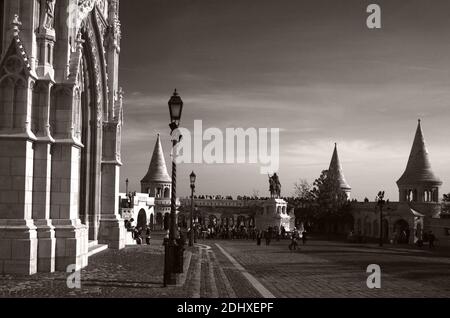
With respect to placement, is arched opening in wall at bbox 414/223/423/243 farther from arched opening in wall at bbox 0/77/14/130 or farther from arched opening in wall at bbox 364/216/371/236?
arched opening in wall at bbox 0/77/14/130

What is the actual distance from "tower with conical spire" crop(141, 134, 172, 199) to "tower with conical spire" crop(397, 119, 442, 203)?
34280 mm

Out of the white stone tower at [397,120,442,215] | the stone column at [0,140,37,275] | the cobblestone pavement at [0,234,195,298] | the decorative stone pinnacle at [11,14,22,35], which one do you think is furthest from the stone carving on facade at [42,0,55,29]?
the white stone tower at [397,120,442,215]

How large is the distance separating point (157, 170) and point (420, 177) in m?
37.2

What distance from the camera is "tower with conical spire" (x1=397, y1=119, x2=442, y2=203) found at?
6675 cm

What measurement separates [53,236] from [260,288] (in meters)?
5.96

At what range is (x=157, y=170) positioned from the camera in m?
88.1

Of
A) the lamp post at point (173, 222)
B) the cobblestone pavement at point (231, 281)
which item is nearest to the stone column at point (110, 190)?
the cobblestone pavement at point (231, 281)

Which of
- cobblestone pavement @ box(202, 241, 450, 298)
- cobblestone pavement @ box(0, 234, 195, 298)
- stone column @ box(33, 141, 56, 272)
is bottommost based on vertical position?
cobblestone pavement @ box(202, 241, 450, 298)

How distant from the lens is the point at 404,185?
68.6 meters

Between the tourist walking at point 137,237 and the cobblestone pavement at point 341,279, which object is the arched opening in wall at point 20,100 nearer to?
the cobblestone pavement at point 341,279

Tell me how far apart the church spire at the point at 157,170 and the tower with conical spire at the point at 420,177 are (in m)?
34.2

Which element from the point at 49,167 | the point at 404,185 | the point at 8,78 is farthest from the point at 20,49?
the point at 404,185

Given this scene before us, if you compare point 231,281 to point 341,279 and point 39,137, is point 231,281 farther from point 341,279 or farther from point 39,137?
point 39,137

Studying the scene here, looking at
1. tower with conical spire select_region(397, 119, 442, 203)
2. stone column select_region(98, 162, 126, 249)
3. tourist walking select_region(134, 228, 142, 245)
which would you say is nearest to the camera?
stone column select_region(98, 162, 126, 249)
